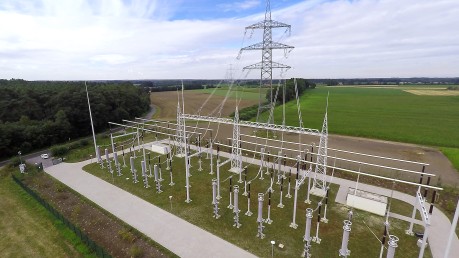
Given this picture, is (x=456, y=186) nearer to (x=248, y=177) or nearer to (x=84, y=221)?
(x=248, y=177)

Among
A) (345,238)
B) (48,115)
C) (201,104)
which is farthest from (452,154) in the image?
(201,104)

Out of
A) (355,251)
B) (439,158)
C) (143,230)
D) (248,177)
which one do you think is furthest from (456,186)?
(143,230)

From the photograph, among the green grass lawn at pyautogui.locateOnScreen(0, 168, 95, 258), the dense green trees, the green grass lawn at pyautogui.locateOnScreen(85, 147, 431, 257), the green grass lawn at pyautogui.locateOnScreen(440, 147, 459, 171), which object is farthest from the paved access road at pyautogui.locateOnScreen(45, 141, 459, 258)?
the green grass lawn at pyautogui.locateOnScreen(440, 147, 459, 171)

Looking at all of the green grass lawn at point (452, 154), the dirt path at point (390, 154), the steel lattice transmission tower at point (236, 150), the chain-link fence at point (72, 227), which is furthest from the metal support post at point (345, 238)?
the green grass lawn at point (452, 154)

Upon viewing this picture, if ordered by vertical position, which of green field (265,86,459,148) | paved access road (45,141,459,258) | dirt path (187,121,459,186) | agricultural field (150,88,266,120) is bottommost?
paved access road (45,141,459,258)

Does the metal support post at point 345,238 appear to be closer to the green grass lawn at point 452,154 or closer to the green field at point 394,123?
the green grass lawn at point 452,154

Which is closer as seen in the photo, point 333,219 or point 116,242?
point 116,242

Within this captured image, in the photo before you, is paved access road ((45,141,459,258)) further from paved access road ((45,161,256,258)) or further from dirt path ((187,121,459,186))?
dirt path ((187,121,459,186))
